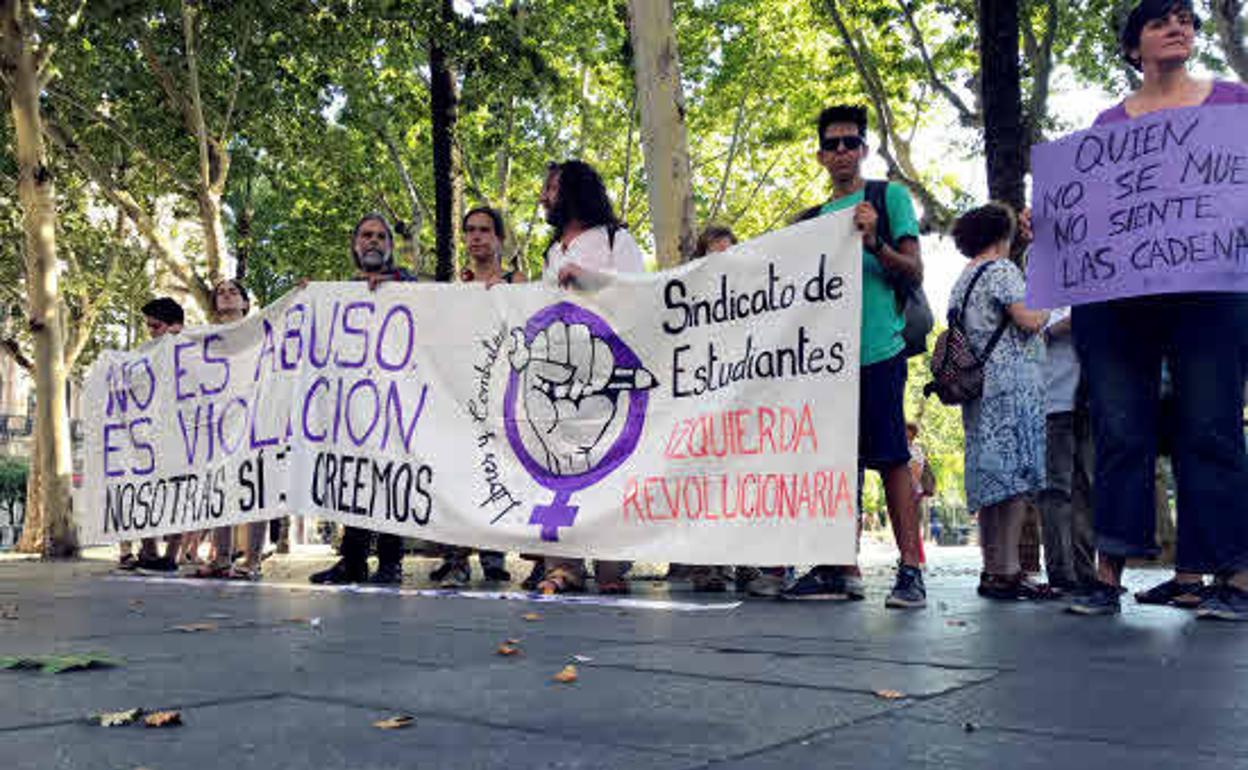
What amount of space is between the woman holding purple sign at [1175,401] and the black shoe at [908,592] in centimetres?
69

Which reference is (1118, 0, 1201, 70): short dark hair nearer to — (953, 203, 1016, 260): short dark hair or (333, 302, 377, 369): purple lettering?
(953, 203, 1016, 260): short dark hair

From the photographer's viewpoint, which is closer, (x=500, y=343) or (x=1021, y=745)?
(x=1021, y=745)

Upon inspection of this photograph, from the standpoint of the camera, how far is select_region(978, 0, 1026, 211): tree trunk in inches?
427

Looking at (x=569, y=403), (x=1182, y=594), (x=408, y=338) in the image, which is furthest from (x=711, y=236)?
(x=1182, y=594)

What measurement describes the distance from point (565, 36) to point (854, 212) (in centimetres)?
1793

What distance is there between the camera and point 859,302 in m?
5.51

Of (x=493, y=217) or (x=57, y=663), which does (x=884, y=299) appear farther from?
(x=57, y=663)

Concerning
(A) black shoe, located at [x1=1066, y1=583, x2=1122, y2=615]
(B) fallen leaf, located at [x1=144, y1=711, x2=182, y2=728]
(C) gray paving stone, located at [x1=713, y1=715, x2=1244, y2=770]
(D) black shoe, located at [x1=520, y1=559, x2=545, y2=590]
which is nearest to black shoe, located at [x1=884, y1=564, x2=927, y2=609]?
(A) black shoe, located at [x1=1066, y1=583, x2=1122, y2=615]

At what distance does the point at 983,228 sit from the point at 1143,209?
1.37m

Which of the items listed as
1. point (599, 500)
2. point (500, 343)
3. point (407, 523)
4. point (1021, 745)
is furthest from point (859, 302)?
point (1021, 745)

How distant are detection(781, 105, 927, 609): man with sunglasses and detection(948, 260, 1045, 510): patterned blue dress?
1.18 feet

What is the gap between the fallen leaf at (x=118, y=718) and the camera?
2.48 metres

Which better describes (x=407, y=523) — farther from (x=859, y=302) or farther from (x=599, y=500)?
(x=859, y=302)

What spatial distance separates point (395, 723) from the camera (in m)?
2.45
